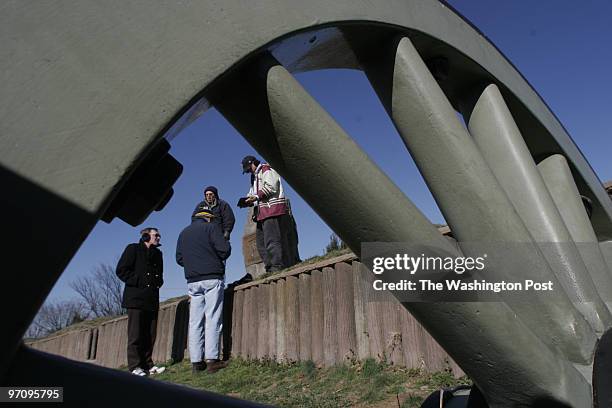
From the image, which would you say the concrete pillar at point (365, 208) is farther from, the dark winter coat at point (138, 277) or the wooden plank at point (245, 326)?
the dark winter coat at point (138, 277)

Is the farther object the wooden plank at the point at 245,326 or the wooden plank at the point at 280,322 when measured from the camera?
the wooden plank at the point at 245,326

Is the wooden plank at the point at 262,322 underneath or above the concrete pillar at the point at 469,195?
above

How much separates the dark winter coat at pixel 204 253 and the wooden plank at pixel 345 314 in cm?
164

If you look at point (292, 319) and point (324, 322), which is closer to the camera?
point (324, 322)

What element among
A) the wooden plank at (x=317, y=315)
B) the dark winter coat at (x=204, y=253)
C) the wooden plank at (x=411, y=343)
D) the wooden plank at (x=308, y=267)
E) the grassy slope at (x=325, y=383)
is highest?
the dark winter coat at (x=204, y=253)

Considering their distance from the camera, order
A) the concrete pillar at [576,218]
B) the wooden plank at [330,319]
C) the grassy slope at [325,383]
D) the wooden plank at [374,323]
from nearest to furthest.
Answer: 1. the concrete pillar at [576,218]
2. the grassy slope at [325,383]
3. the wooden plank at [374,323]
4. the wooden plank at [330,319]

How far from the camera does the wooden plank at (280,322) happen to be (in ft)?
16.7

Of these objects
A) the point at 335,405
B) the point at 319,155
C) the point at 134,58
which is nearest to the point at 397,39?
the point at 319,155

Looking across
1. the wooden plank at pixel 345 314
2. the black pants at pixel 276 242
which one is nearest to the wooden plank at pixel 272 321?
the black pants at pixel 276 242

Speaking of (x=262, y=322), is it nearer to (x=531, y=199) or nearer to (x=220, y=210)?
(x=220, y=210)

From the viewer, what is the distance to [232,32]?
70 centimetres

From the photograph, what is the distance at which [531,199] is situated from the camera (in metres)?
1.36

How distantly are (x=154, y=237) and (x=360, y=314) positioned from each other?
10.6ft

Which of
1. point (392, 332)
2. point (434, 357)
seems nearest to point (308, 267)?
point (392, 332)
